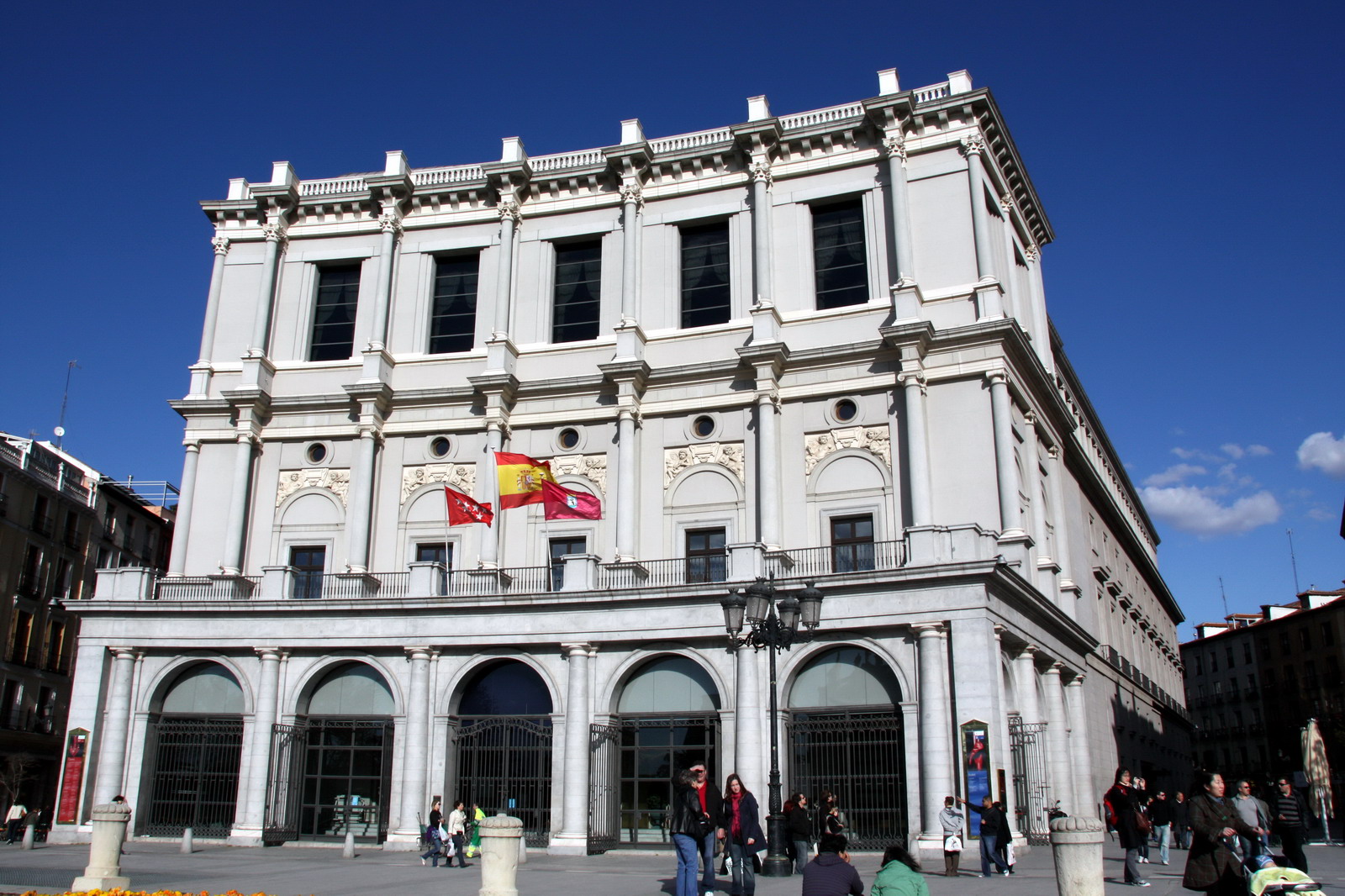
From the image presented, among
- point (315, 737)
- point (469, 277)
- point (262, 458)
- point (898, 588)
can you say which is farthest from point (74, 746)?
point (898, 588)

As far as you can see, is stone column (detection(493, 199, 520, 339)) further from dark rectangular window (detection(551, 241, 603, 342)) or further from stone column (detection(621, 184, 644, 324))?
stone column (detection(621, 184, 644, 324))

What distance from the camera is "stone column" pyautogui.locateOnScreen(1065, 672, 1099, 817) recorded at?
1222 inches

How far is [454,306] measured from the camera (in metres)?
35.8

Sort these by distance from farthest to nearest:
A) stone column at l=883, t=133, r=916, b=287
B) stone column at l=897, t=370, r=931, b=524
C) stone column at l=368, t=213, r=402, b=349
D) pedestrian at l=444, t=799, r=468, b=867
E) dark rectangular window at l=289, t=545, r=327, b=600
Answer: stone column at l=368, t=213, r=402, b=349 < dark rectangular window at l=289, t=545, r=327, b=600 < stone column at l=883, t=133, r=916, b=287 < stone column at l=897, t=370, r=931, b=524 < pedestrian at l=444, t=799, r=468, b=867

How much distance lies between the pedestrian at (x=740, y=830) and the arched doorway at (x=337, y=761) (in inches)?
596

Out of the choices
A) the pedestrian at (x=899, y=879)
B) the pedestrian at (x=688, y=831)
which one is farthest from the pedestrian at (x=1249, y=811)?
the pedestrian at (x=688, y=831)

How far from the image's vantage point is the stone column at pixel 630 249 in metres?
33.2

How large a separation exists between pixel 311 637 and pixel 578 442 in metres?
9.05

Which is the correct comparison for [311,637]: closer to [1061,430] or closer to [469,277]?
[469,277]

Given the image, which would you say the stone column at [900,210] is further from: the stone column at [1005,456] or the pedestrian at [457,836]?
the pedestrian at [457,836]

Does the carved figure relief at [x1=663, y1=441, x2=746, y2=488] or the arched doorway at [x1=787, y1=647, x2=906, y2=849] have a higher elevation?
the carved figure relief at [x1=663, y1=441, x2=746, y2=488]

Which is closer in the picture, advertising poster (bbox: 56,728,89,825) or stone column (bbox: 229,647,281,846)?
stone column (bbox: 229,647,281,846)

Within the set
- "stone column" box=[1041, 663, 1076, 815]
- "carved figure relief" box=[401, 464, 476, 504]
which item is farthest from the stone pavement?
"carved figure relief" box=[401, 464, 476, 504]

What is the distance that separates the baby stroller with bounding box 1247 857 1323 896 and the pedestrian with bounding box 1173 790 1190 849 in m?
19.1
